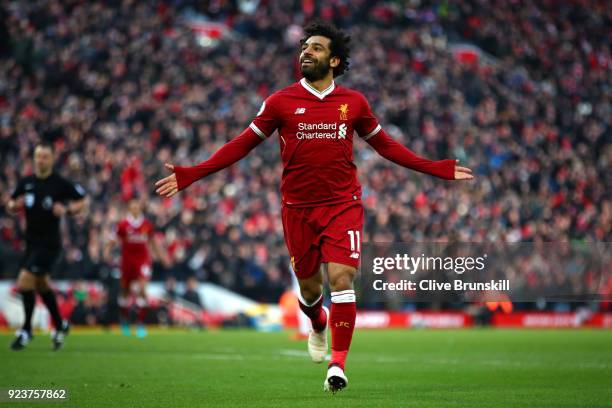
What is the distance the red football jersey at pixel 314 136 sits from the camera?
26.8 ft

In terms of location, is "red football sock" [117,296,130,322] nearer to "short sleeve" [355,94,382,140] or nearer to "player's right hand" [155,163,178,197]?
"short sleeve" [355,94,382,140]

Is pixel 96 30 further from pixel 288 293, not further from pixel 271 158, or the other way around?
pixel 288 293

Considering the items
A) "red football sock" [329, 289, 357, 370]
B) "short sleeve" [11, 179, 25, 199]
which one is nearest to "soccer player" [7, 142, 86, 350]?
"short sleeve" [11, 179, 25, 199]

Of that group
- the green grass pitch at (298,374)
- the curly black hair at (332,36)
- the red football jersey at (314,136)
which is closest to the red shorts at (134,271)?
the green grass pitch at (298,374)

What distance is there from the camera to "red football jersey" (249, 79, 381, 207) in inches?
321

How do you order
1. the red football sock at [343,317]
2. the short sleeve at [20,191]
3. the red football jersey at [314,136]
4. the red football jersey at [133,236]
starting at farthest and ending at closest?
1. the red football jersey at [133,236]
2. the short sleeve at [20,191]
3. the red football jersey at [314,136]
4. the red football sock at [343,317]

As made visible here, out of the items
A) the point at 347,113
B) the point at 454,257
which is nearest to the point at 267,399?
the point at 347,113

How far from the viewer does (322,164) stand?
8180 mm

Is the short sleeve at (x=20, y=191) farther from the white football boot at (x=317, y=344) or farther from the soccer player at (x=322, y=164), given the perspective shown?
the soccer player at (x=322, y=164)

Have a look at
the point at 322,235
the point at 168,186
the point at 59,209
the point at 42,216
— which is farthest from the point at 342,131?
the point at 42,216

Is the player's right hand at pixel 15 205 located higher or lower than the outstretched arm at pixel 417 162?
lower

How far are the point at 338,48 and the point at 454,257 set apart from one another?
413 cm

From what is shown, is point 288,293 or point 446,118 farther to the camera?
point 446,118

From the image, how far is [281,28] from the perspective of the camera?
33688 millimetres
